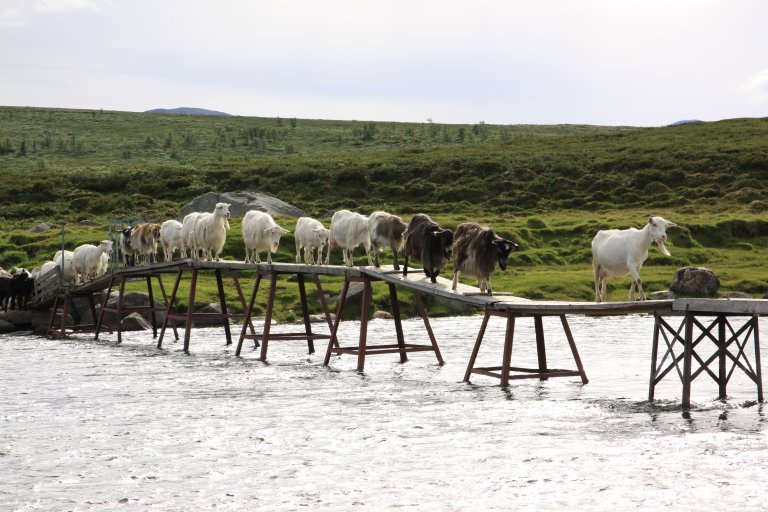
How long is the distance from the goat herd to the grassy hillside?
421 inches

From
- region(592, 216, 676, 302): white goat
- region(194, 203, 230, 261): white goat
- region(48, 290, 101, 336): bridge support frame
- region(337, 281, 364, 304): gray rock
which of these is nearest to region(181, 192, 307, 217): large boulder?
region(48, 290, 101, 336): bridge support frame

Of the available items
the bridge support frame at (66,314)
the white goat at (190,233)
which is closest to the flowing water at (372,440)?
the white goat at (190,233)

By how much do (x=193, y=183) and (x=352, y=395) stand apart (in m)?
57.5

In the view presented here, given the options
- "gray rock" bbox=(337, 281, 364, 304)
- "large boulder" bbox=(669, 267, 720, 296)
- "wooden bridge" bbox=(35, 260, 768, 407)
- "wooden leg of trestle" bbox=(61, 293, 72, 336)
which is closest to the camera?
"wooden bridge" bbox=(35, 260, 768, 407)

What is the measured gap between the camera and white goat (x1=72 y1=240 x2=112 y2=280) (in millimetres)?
41656

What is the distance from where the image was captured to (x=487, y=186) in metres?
73.8

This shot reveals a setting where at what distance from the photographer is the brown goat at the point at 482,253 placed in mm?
22438

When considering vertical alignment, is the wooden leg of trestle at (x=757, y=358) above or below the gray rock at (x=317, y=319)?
above

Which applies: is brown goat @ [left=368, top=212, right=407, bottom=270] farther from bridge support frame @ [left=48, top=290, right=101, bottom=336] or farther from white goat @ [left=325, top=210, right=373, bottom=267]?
bridge support frame @ [left=48, top=290, right=101, bottom=336]

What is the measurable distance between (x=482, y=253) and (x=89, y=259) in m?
23.6

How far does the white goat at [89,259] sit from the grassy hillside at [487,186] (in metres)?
7.27

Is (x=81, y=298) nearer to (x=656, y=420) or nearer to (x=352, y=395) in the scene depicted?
(x=352, y=395)

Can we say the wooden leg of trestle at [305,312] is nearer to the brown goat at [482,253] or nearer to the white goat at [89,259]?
the brown goat at [482,253]

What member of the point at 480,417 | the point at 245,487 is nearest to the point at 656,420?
the point at 480,417
